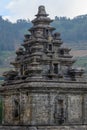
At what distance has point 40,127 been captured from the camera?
2833 cm

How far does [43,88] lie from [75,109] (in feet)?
8.31

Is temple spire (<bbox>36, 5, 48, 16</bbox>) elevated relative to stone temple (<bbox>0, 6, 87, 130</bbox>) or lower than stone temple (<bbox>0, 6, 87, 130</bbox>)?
elevated

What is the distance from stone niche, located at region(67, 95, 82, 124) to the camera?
96.5 ft

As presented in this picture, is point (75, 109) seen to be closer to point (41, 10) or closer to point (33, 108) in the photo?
point (33, 108)

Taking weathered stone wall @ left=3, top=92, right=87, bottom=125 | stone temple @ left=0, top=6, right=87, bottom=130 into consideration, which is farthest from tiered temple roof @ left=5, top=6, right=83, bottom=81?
weathered stone wall @ left=3, top=92, right=87, bottom=125

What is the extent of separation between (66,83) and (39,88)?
191 centimetres

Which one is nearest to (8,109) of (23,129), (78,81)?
(23,129)

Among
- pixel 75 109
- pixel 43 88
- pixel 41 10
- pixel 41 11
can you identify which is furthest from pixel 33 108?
pixel 41 10

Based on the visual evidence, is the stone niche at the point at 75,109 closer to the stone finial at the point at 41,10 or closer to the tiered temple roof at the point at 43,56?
the tiered temple roof at the point at 43,56

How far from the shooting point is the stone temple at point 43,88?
28516mm

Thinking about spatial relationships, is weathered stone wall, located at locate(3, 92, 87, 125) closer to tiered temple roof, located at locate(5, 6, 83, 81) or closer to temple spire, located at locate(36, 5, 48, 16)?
tiered temple roof, located at locate(5, 6, 83, 81)

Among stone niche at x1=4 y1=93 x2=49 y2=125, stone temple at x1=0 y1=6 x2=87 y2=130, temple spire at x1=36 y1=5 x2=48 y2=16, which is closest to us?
stone niche at x1=4 y1=93 x2=49 y2=125

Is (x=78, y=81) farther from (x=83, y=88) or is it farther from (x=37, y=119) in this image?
(x=37, y=119)

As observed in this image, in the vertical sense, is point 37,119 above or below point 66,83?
below
